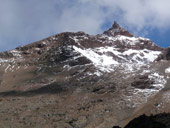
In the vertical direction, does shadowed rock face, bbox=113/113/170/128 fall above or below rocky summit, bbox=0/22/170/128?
below

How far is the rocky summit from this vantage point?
2771 inches

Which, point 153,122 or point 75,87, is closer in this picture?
point 153,122

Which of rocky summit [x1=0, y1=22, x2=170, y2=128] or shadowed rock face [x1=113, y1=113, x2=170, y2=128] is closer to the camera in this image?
shadowed rock face [x1=113, y1=113, x2=170, y2=128]

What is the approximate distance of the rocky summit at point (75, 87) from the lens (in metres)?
70.4

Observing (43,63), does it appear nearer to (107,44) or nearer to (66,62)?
(66,62)

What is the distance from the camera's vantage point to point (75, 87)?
99.8 meters

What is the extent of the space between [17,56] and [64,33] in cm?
4285

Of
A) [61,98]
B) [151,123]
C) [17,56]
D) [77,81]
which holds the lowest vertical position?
[151,123]

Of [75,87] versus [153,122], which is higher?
[75,87]

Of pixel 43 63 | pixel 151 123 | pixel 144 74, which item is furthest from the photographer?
pixel 43 63

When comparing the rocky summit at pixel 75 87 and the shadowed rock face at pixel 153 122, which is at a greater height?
the rocky summit at pixel 75 87

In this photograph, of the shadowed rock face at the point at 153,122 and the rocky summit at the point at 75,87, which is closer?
the shadowed rock face at the point at 153,122

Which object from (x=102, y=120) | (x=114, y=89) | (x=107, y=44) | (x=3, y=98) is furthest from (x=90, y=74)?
(x=107, y=44)

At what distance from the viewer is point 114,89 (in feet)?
299
